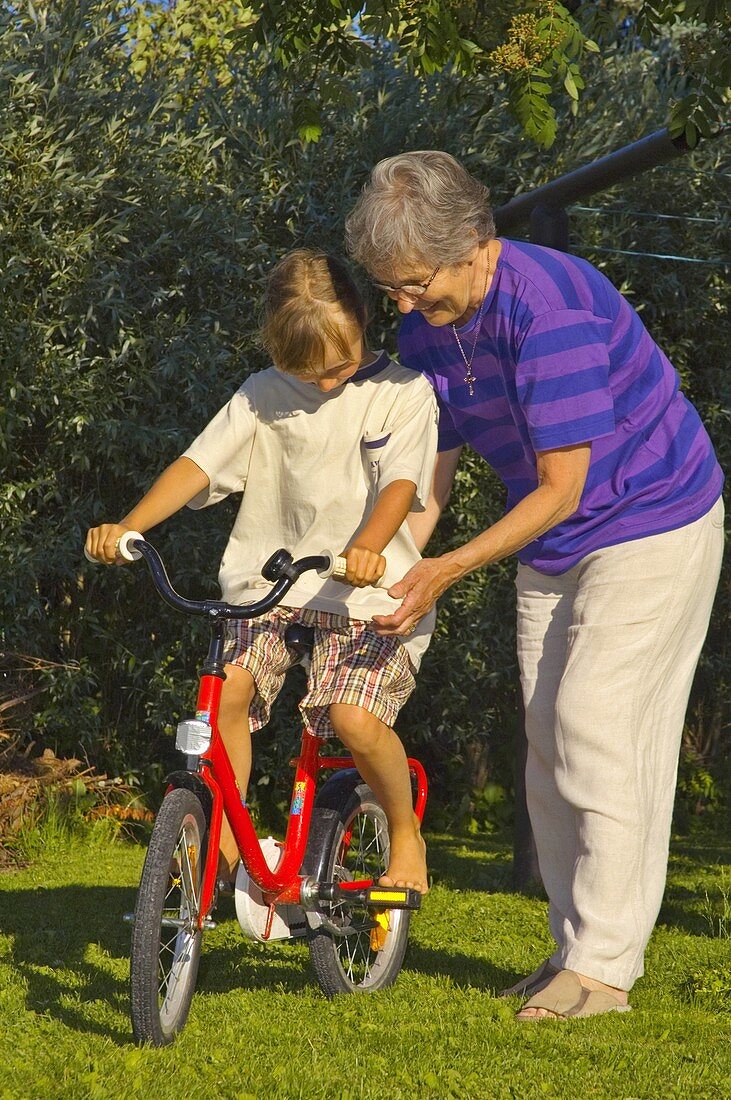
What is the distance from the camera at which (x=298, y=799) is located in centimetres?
357

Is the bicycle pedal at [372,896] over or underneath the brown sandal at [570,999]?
over

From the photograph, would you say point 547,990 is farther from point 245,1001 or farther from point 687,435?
point 687,435

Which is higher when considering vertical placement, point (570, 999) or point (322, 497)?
point (322, 497)

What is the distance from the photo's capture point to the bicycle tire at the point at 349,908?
354 centimetres

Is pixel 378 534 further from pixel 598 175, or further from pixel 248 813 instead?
pixel 598 175

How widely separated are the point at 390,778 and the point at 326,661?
39 centimetres

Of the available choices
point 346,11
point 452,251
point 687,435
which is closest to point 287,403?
point 452,251

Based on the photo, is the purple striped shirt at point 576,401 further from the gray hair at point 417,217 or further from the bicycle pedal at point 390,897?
the bicycle pedal at point 390,897

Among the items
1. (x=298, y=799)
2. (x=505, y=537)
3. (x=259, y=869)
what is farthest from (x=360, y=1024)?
(x=505, y=537)

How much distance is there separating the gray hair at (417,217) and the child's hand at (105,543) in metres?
0.92

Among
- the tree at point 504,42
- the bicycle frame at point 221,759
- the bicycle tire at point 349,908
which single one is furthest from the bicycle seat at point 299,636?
the tree at point 504,42

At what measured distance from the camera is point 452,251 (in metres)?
3.09

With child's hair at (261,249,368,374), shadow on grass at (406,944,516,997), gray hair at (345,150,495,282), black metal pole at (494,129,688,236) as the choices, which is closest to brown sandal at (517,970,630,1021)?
shadow on grass at (406,944,516,997)

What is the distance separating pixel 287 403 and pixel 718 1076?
6.75 feet
